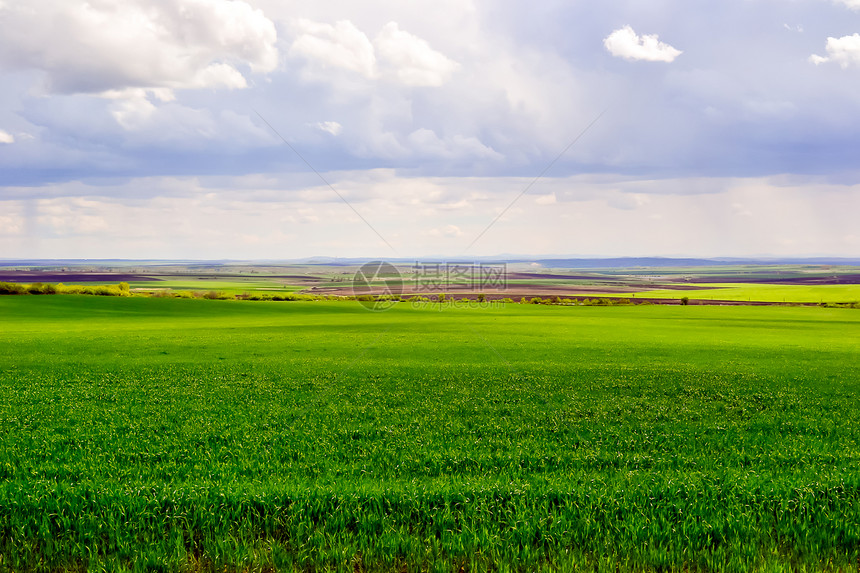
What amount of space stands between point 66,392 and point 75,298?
271ft

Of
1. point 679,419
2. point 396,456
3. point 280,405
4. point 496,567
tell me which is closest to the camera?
point 496,567

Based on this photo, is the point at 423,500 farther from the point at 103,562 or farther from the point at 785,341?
the point at 785,341

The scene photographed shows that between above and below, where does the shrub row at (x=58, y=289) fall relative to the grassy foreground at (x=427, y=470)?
above

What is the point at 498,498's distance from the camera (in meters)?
8.15

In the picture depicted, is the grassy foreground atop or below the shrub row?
below

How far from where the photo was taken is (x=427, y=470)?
962 cm

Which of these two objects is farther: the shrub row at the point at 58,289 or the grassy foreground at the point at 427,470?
the shrub row at the point at 58,289

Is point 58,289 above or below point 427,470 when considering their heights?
above

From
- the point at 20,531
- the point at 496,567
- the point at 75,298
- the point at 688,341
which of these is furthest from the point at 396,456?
the point at 75,298

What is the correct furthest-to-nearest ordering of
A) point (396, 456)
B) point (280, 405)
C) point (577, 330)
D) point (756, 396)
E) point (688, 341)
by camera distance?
point (577, 330), point (688, 341), point (756, 396), point (280, 405), point (396, 456)

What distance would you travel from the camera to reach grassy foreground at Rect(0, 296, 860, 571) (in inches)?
269

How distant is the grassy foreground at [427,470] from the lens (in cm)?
684

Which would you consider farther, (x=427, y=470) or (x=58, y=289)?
(x=58, y=289)

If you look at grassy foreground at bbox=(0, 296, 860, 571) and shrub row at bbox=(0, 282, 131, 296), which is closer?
grassy foreground at bbox=(0, 296, 860, 571)
